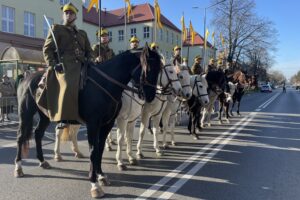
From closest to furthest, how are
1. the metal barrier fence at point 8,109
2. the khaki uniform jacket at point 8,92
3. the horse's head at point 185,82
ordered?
the horse's head at point 185,82 → the metal barrier fence at point 8,109 → the khaki uniform jacket at point 8,92

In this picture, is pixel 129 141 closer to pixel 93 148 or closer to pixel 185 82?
pixel 93 148

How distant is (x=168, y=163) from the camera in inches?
303

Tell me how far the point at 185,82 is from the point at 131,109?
8.12ft

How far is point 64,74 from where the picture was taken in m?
5.75

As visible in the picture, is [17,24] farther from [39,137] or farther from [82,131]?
[39,137]

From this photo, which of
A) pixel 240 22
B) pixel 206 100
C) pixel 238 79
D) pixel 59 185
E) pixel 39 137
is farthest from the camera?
pixel 240 22

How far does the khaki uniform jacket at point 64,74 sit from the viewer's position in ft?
18.6

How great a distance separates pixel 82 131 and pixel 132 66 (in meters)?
7.11

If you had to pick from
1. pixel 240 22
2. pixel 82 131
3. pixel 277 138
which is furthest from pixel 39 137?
pixel 240 22

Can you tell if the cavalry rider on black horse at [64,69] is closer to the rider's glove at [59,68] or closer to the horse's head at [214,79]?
the rider's glove at [59,68]

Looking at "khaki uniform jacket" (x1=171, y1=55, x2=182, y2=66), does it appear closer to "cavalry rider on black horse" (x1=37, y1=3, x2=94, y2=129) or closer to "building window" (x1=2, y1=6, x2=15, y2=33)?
"cavalry rider on black horse" (x1=37, y1=3, x2=94, y2=129)

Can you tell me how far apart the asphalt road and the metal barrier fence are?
14.6 feet

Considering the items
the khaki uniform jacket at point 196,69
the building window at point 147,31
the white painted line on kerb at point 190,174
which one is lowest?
the white painted line on kerb at point 190,174

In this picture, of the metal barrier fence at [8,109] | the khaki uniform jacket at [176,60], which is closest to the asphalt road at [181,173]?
the khaki uniform jacket at [176,60]
